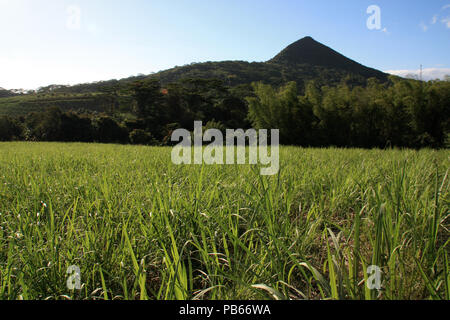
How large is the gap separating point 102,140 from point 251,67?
46.3 meters

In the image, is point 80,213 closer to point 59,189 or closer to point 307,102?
point 59,189

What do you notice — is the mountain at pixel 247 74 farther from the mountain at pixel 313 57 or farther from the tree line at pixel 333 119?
the tree line at pixel 333 119

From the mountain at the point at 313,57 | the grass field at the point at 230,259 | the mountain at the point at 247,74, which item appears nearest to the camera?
the grass field at the point at 230,259

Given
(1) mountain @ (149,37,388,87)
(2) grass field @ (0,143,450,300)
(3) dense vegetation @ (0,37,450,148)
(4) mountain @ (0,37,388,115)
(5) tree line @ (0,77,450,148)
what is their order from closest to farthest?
(2) grass field @ (0,143,450,300) < (5) tree line @ (0,77,450,148) < (3) dense vegetation @ (0,37,450,148) < (4) mountain @ (0,37,388,115) < (1) mountain @ (149,37,388,87)

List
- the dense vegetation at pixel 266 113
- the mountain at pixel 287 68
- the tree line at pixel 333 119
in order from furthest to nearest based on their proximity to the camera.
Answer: the mountain at pixel 287 68
the dense vegetation at pixel 266 113
the tree line at pixel 333 119

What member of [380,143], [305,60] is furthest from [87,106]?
[305,60]

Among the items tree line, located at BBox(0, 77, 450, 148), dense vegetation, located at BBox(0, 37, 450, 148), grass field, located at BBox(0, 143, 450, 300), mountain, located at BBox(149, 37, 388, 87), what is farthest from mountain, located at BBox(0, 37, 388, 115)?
grass field, located at BBox(0, 143, 450, 300)

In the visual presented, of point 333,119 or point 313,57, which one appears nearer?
point 333,119

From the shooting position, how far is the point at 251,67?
58.6 metres

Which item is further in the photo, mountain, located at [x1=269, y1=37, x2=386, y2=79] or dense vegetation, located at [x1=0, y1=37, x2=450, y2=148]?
mountain, located at [x1=269, y1=37, x2=386, y2=79]

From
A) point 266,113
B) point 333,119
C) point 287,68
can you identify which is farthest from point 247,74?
point 333,119

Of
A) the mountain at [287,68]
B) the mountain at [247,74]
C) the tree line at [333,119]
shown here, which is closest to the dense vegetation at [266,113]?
the tree line at [333,119]

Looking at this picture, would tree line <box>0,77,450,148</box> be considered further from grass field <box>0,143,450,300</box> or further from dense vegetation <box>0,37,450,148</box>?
grass field <box>0,143,450,300</box>

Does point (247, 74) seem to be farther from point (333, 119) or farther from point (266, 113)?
point (333, 119)
